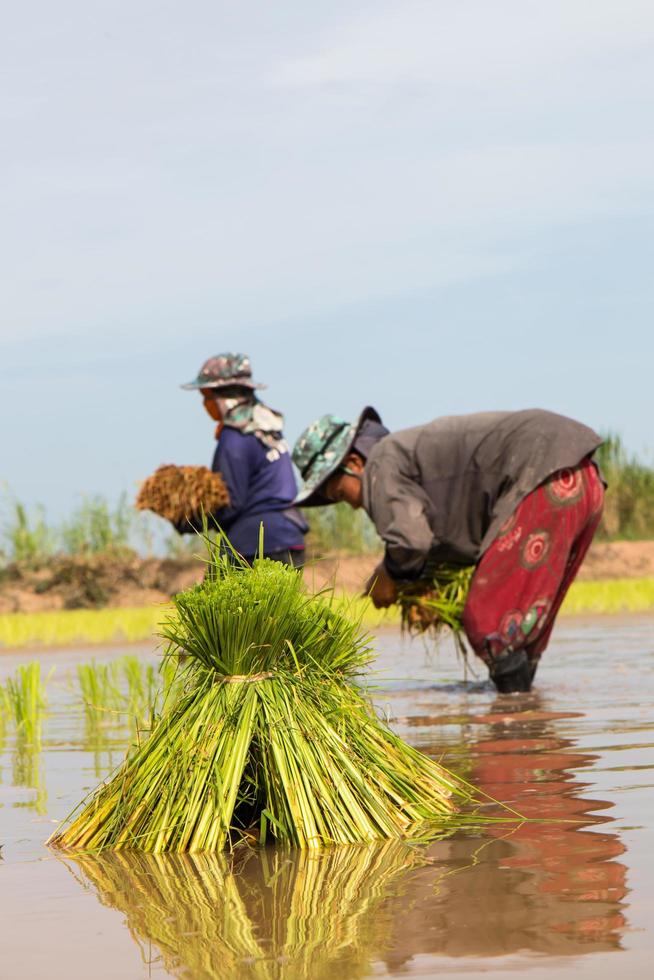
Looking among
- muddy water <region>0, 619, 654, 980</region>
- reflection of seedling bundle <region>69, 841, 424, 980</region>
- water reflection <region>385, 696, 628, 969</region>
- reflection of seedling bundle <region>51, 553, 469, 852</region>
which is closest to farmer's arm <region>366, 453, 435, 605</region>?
muddy water <region>0, 619, 654, 980</region>

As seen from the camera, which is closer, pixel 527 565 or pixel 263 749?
pixel 263 749

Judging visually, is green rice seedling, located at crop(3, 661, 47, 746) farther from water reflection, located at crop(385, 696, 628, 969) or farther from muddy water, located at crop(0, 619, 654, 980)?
water reflection, located at crop(385, 696, 628, 969)

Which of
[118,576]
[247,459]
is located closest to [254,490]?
[247,459]

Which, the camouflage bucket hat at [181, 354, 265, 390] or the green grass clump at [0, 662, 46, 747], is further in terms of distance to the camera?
the camouflage bucket hat at [181, 354, 265, 390]

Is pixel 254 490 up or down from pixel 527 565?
up

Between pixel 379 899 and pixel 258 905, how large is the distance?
24cm

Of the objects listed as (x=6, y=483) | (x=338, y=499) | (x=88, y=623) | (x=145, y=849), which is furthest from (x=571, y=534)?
(x=6, y=483)

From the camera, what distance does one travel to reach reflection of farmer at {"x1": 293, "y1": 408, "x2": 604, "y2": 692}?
20.1 ft

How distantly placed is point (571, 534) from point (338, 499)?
3.68 feet

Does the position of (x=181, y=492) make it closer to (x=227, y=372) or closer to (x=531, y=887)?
(x=227, y=372)

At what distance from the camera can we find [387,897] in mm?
2846

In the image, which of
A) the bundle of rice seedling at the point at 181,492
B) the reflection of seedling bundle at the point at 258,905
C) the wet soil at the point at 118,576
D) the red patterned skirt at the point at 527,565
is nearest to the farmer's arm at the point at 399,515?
the red patterned skirt at the point at 527,565

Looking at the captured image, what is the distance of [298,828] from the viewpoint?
3.36m

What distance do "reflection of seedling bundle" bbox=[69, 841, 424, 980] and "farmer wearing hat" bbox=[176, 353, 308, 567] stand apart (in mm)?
4234
